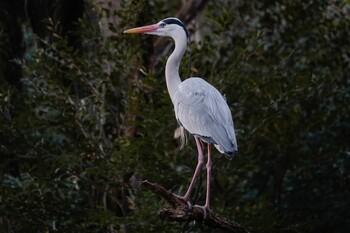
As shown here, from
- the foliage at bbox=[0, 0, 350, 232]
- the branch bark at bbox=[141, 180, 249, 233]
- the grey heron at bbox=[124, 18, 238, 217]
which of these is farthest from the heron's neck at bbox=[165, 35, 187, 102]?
the foliage at bbox=[0, 0, 350, 232]

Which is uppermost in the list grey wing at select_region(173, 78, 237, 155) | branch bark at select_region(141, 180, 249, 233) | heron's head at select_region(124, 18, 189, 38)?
heron's head at select_region(124, 18, 189, 38)

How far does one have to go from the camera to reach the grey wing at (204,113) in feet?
18.9

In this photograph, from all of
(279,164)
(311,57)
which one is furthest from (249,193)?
(311,57)

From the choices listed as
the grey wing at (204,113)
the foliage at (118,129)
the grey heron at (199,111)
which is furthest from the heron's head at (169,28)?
the foliage at (118,129)

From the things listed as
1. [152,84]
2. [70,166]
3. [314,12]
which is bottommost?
[70,166]

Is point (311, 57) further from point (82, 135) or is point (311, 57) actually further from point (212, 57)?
point (82, 135)

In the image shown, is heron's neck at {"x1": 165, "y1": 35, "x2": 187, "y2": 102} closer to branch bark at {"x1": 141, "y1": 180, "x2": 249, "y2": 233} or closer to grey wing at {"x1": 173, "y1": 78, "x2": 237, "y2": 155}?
grey wing at {"x1": 173, "y1": 78, "x2": 237, "y2": 155}

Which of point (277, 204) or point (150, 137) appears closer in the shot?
point (150, 137)

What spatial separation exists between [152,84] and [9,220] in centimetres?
163

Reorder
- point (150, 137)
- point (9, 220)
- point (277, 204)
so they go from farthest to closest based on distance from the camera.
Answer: point (277, 204)
point (9, 220)
point (150, 137)

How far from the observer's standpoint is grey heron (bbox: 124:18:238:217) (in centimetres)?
574

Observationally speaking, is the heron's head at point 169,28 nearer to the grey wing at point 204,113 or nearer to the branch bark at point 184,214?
the grey wing at point 204,113

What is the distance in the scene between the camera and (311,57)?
31.1ft

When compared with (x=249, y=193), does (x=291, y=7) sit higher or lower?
higher
